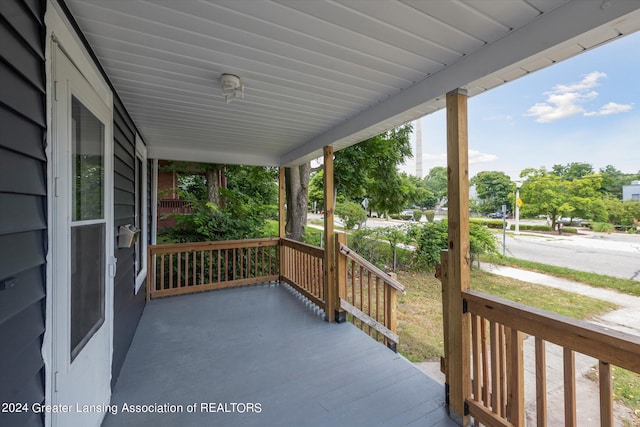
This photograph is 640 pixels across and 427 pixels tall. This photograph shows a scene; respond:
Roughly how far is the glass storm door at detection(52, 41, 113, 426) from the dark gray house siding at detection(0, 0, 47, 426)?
119 mm

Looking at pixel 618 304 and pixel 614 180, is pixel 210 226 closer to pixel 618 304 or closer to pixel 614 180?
pixel 614 180

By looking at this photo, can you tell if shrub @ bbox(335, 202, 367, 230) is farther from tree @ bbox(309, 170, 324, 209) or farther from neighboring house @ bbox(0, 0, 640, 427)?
neighboring house @ bbox(0, 0, 640, 427)

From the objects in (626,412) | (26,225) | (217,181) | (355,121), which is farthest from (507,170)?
(217,181)

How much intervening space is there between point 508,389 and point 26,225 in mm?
2556

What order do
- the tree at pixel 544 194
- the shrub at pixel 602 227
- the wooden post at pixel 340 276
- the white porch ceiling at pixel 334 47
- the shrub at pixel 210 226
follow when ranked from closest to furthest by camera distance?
the white porch ceiling at pixel 334 47 → the shrub at pixel 602 227 → the tree at pixel 544 194 → the wooden post at pixel 340 276 → the shrub at pixel 210 226

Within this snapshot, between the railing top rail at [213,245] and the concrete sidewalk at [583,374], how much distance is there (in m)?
3.10

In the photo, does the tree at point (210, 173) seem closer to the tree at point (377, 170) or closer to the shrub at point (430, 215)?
the tree at point (377, 170)

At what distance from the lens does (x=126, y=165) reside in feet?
8.73

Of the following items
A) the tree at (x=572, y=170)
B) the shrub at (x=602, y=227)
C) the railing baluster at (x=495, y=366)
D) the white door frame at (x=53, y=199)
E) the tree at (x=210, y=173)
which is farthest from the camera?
the tree at (x=210, y=173)

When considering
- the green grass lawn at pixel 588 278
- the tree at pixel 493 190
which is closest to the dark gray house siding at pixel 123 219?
the tree at pixel 493 190

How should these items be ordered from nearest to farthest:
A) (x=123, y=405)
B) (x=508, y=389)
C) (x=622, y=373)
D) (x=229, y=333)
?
(x=508, y=389), (x=123, y=405), (x=622, y=373), (x=229, y=333)

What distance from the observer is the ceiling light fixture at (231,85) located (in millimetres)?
1949

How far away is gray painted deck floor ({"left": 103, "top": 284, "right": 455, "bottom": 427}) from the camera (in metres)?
1.89

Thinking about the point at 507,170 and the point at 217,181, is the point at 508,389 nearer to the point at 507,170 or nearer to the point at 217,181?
the point at 507,170
